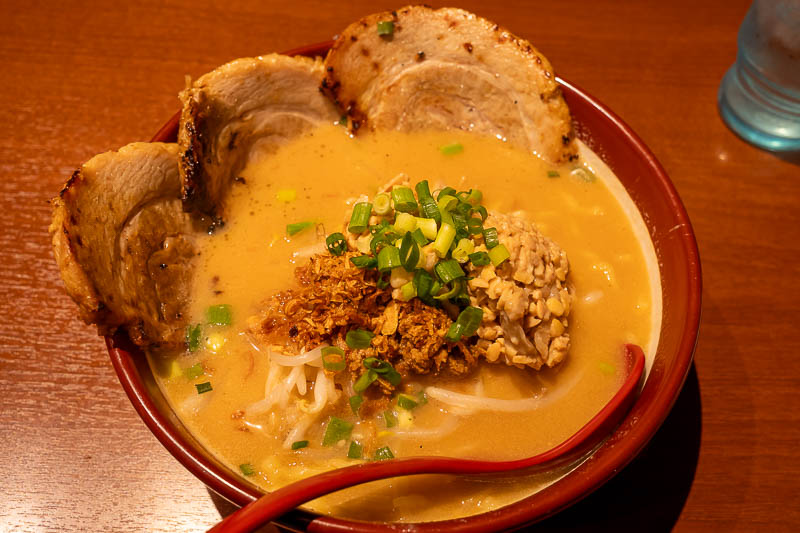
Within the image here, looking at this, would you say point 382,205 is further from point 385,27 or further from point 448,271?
point 385,27

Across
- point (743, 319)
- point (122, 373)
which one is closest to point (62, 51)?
point (122, 373)

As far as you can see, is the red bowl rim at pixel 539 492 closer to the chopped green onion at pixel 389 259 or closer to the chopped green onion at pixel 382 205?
the chopped green onion at pixel 389 259

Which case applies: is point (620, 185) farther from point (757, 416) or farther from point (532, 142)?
point (757, 416)

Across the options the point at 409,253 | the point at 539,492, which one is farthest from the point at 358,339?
the point at 539,492

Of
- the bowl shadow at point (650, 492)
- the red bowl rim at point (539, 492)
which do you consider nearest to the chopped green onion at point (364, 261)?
the red bowl rim at point (539, 492)

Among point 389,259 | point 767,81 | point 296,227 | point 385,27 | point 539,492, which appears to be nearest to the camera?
point 539,492

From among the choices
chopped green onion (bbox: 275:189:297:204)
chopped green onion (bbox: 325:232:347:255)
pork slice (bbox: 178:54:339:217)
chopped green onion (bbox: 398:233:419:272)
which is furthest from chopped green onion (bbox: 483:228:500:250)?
pork slice (bbox: 178:54:339:217)

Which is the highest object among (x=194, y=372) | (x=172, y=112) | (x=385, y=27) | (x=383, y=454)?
(x=385, y=27)
